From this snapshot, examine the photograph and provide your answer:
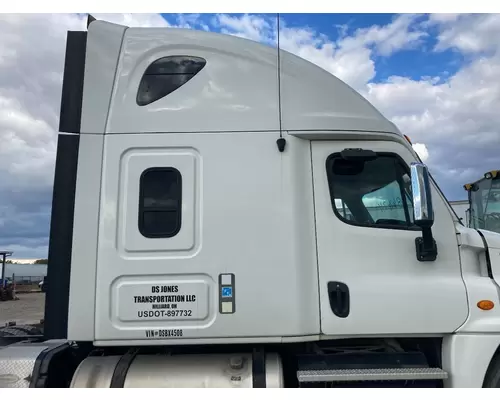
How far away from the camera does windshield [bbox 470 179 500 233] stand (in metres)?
8.09

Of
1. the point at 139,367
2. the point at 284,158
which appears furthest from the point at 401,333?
the point at 139,367

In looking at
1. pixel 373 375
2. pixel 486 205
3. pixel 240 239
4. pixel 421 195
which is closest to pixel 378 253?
pixel 421 195

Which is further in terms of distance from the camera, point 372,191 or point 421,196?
point 372,191

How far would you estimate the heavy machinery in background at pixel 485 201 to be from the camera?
8.12m

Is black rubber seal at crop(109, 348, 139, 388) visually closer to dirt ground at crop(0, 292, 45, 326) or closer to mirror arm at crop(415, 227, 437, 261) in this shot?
dirt ground at crop(0, 292, 45, 326)

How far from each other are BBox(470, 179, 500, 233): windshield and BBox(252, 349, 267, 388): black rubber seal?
19.2ft

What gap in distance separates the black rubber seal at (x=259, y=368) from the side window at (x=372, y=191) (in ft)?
3.78

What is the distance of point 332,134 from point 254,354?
1.71 m

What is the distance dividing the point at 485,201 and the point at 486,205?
3.7 inches

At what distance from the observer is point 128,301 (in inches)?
122

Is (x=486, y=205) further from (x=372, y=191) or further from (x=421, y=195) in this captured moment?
(x=421, y=195)

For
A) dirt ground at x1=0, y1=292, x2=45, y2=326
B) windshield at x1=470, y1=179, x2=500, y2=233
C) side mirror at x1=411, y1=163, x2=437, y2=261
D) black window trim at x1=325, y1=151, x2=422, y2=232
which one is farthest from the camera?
windshield at x1=470, y1=179, x2=500, y2=233

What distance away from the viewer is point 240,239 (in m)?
3.17

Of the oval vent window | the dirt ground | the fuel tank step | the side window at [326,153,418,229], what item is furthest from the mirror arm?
the dirt ground
